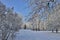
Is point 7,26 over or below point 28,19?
below

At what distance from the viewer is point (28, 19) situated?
129 cm

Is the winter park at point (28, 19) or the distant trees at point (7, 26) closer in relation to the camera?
the winter park at point (28, 19)

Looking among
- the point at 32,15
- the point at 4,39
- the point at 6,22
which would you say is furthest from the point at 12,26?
the point at 32,15

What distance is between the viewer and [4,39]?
3.64 metres

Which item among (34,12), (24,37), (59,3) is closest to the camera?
(34,12)

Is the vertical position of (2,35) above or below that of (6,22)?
below

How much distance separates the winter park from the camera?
116 centimetres

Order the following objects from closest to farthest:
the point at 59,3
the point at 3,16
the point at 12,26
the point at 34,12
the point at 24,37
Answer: the point at 34,12
the point at 59,3
the point at 3,16
the point at 12,26
the point at 24,37

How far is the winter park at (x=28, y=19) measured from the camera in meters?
1.16

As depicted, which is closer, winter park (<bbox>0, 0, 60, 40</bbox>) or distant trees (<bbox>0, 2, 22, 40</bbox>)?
winter park (<bbox>0, 0, 60, 40</bbox>)

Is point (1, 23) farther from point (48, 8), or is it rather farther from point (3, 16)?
point (48, 8)

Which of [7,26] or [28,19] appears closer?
[28,19]

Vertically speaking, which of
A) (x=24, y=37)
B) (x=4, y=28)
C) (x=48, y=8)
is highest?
(x=48, y=8)

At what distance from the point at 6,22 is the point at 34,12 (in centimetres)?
253
